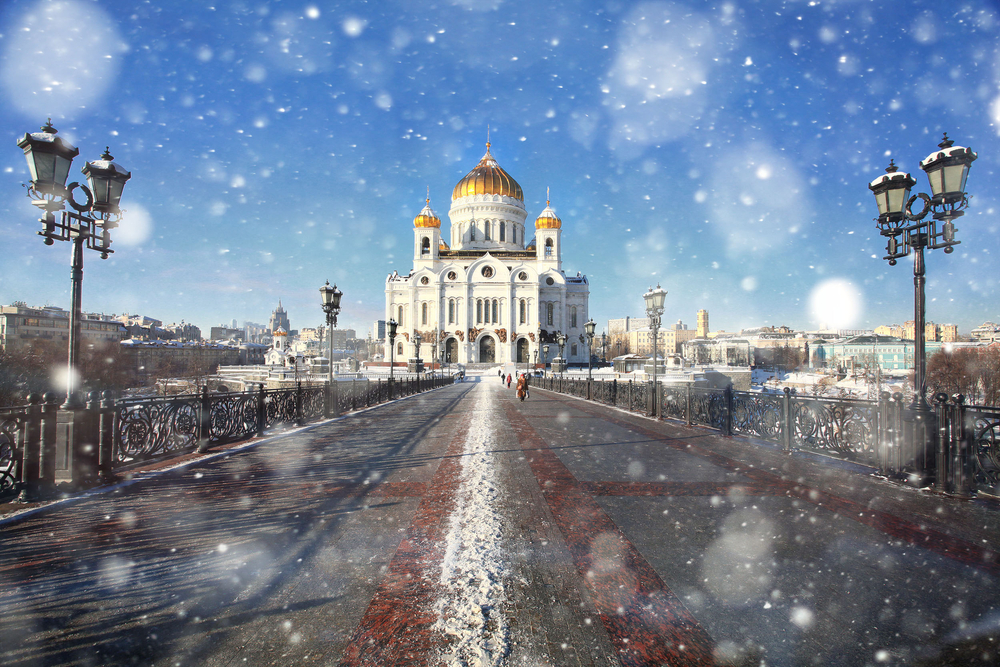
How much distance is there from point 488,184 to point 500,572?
6536cm

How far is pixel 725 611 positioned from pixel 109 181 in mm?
8919

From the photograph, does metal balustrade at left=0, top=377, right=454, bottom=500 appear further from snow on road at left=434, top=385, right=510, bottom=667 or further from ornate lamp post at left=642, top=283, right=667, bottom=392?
ornate lamp post at left=642, top=283, right=667, bottom=392

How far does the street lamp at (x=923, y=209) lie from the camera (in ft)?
20.2

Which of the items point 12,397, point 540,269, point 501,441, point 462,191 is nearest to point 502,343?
point 540,269

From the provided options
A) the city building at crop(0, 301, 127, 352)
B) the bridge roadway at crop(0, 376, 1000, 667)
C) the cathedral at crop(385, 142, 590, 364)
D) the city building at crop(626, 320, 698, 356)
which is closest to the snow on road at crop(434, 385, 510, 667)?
the bridge roadway at crop(0, 376, 1000, 667)

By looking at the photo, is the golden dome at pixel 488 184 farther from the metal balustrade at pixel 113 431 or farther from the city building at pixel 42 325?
the city building at pixel 42 325

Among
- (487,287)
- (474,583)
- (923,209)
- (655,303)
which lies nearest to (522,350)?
(487,287)

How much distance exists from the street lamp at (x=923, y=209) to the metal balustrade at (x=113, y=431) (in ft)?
34.4

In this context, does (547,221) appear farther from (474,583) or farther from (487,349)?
(474,583)

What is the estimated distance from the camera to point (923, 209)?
669 cm

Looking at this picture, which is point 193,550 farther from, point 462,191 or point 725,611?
Result: point 462,191

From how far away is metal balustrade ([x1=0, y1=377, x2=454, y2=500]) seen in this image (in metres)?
4.95

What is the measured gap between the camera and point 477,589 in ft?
10.0

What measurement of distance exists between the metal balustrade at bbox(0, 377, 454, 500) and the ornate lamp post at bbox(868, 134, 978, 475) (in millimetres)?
10420
